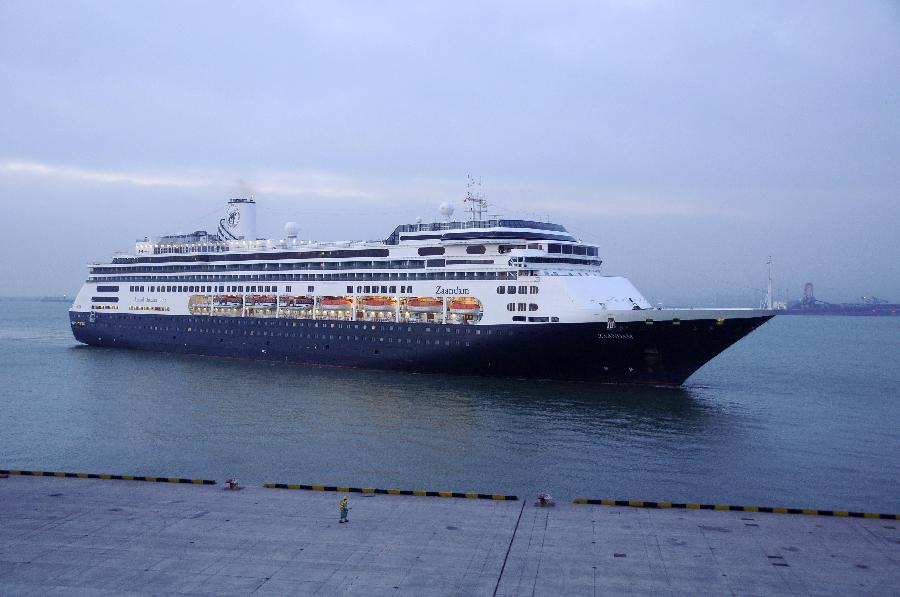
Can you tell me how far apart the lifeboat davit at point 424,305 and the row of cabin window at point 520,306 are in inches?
196

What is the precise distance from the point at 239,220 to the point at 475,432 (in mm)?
42892

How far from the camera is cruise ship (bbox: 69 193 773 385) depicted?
3931 centimetres

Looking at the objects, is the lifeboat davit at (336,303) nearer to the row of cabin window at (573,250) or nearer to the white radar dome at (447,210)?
the white radar dome at (447,210)

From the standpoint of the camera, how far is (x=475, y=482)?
76.5ft

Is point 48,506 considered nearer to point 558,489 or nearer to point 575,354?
point 558,489

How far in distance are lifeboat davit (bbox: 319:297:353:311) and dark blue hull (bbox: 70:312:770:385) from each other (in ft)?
4.17

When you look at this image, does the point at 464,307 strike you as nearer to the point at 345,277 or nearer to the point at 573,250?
the point at 573,250

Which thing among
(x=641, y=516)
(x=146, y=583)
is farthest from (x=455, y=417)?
(x=146, y=583)

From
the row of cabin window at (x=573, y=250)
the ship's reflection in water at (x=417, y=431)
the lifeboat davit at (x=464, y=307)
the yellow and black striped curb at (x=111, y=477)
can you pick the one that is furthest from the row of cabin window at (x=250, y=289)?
the yellow and black striped curb at (x=111, y=477)

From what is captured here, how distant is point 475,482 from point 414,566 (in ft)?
28.3

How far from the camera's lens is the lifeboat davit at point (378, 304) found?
155 ft

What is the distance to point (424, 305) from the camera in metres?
45.2

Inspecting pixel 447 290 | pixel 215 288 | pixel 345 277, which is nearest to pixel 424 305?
pixel 447 290

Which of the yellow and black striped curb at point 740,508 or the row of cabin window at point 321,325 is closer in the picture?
the yellow and black striped curb at point 740,508
